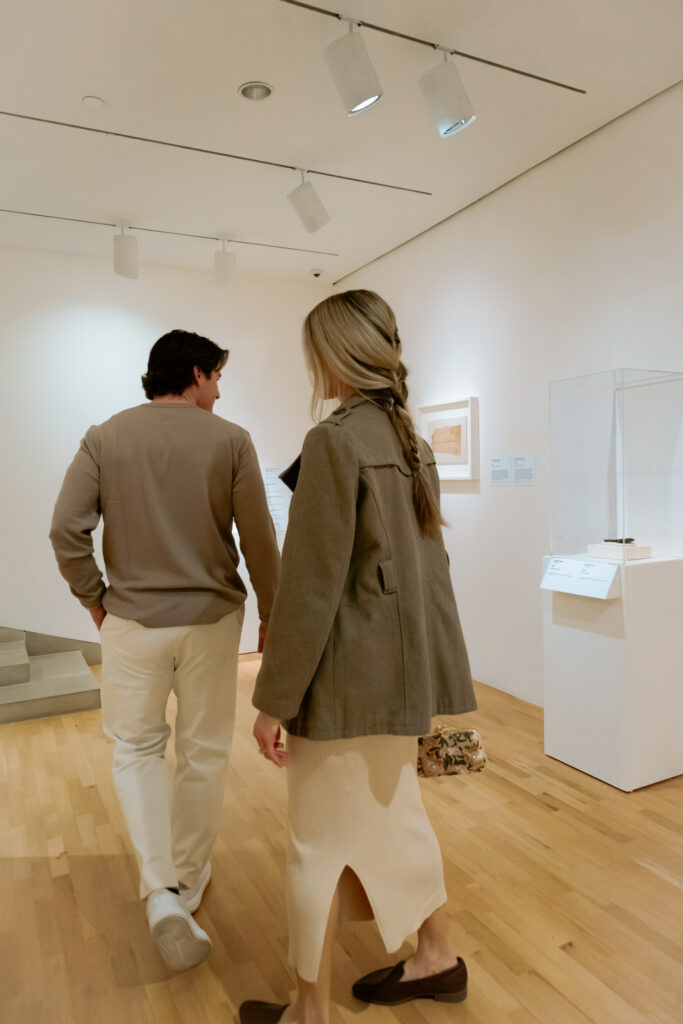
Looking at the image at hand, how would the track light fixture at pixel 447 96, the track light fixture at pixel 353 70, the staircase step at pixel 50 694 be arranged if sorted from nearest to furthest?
the track light fixture at pixel 353 70
the track light fixture at pixel 447 96
the staircase step at pixel 50 694

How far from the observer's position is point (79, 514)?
75.6 inches

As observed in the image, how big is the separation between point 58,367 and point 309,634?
434 cm

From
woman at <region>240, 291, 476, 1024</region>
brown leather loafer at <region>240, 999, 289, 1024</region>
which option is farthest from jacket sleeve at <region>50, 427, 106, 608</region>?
brown leather loafer at <region>240, 999, 289, 1024</region>

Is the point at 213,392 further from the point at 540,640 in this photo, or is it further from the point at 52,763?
the point at 540,640

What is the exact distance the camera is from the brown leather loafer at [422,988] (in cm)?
164

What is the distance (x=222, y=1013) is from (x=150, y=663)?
0.83 m

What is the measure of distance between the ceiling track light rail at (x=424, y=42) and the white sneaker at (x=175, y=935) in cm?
276

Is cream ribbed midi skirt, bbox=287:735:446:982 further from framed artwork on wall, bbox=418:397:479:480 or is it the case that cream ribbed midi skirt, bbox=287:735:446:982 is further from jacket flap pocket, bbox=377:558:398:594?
framed artwork on wall, bbox=418:397:479:480

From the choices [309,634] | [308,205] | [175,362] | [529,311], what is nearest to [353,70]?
[308,205]

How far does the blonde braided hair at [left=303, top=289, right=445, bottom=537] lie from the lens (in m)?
1.42

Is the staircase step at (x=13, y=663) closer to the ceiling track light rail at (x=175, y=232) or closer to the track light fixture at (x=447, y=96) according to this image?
the ceiling track light rail at (x=175, y=232)

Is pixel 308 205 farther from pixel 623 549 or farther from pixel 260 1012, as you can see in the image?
pixel 260 1012

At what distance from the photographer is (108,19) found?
96.4 inches

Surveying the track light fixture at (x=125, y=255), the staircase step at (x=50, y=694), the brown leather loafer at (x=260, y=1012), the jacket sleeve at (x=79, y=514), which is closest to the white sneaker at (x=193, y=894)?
the brown leather loafer at (x=260, y=1012)
